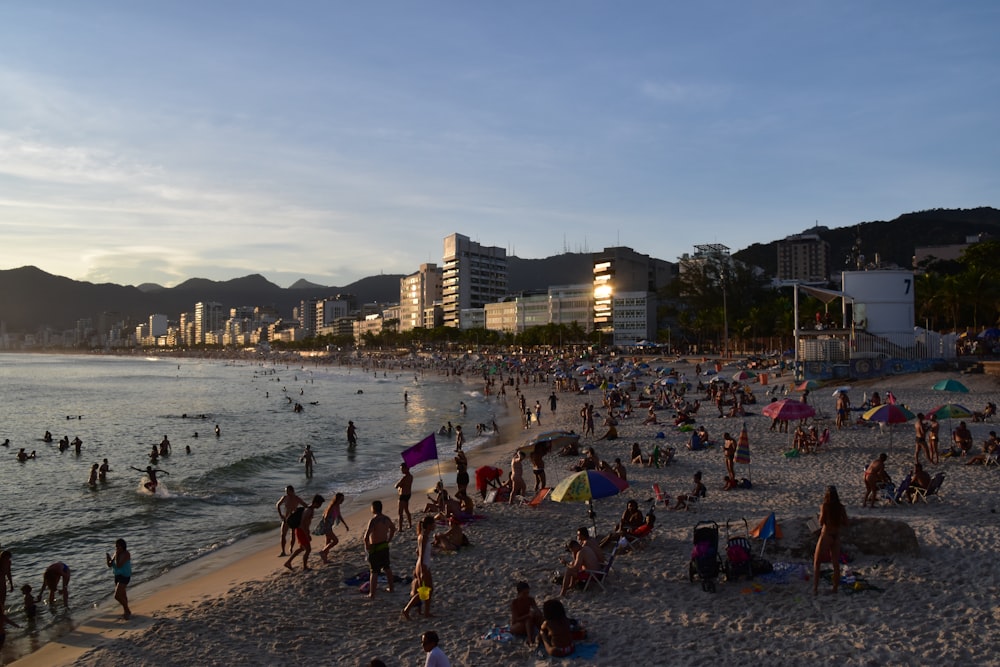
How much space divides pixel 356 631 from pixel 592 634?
309 centimetres

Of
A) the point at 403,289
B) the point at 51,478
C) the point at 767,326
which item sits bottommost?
the point at 51,478

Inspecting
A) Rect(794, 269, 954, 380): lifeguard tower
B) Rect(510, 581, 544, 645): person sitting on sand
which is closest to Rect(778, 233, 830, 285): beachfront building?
Rect(794, 269, 954, 380): lifeguard tower

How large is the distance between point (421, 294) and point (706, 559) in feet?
553

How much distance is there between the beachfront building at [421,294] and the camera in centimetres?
17350

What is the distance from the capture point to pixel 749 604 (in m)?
8.12

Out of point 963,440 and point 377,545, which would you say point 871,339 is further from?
point 377,545

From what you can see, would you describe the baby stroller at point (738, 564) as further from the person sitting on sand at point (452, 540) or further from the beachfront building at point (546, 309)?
the beachfront building at point (546, 309)

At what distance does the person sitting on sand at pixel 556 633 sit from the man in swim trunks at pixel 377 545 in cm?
304

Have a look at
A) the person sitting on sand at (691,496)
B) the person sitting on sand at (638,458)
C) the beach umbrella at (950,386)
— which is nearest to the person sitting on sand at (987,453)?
the beach umbrella at (950,386)

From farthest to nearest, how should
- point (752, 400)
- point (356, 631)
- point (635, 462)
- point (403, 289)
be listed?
1. point (403, 289)
2. point (752, 400)
3. point (635, 462)
4. point (356, 631)

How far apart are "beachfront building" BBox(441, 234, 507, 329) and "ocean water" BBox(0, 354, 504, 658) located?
328ft

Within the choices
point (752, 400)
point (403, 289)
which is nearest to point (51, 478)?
point (752, 400)

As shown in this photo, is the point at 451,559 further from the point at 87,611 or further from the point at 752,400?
the point at 752,400

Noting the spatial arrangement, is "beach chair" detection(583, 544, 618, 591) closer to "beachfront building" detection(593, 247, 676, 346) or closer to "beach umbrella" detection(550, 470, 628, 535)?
"beach umbrella" detection(550, 470, 628, 535)
